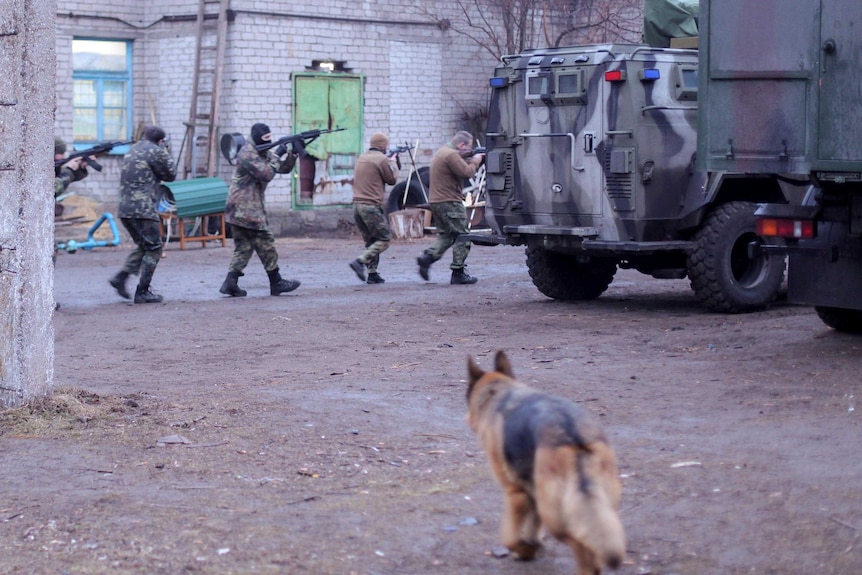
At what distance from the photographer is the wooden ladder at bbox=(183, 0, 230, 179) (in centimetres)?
1908

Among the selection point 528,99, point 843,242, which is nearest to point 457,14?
point 528,99

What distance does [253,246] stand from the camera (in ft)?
41.0

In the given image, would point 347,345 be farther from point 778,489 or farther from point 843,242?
point 778,489

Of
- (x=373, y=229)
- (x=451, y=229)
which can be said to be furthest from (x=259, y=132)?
(x=451, y=229)

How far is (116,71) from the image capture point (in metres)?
20.3

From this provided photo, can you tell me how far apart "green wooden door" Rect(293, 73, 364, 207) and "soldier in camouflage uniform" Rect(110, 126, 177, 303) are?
7.71 m

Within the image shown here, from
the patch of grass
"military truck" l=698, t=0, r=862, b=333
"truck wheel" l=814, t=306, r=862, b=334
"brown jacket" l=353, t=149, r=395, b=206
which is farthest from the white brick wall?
the patch of grass

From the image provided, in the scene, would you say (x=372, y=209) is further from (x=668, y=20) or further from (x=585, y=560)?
Result: (x=585, y=560)

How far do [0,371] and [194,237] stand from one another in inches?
464

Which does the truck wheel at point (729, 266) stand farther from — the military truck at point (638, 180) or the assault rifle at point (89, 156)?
the assault rifle at point (89, 156)

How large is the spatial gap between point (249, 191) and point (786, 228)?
6.36 m

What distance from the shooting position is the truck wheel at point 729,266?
33.2ft

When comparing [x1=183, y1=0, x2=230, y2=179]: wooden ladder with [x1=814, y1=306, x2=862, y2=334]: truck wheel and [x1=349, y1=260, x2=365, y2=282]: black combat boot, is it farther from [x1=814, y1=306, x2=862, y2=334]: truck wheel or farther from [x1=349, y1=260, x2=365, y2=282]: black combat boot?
[x1=814, y1=306, x2=862, y2=334]: truck wheel

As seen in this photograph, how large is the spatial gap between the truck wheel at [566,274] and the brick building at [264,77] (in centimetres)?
901
